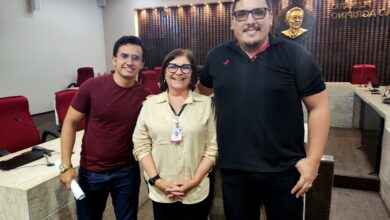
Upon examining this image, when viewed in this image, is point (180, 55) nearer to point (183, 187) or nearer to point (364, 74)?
point (183, 187)

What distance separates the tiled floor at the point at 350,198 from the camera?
8.81 ft

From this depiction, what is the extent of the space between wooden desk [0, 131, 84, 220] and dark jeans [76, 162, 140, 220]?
27 cm

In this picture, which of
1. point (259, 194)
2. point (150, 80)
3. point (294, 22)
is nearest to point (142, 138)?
point (259, 194)

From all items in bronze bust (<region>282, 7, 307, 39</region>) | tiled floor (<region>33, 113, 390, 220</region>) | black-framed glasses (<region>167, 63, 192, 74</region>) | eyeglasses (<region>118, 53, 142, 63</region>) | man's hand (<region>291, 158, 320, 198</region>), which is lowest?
tiled floor (<region>33, 113, 390, 220</region>)

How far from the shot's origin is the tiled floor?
8.81 feet

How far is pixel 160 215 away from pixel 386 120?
2462 mm

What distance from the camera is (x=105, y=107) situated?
154cm

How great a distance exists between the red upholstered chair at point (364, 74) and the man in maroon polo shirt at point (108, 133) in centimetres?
564

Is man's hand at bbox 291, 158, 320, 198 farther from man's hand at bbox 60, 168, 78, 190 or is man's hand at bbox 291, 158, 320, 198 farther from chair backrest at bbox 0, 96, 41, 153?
chair backrest at bbox 0, 96, 41, 153

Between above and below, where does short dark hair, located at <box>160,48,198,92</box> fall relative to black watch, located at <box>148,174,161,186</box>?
above

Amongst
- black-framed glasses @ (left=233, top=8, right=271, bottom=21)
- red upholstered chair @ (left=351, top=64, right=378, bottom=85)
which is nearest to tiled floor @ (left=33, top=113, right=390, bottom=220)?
black-framed glasses @ (left=233, top=8, right=271, bottom=21)

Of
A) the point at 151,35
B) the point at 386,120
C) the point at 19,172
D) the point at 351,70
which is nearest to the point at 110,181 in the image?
the point at 19,172

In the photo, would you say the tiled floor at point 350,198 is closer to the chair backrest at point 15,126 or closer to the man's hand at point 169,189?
the chair backrest at point 15,126

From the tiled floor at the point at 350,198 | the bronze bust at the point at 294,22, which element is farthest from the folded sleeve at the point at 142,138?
the bronze bust at the point at 294,22
